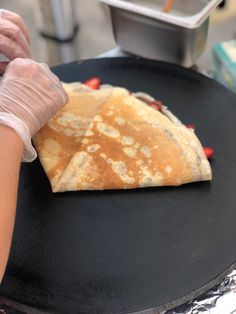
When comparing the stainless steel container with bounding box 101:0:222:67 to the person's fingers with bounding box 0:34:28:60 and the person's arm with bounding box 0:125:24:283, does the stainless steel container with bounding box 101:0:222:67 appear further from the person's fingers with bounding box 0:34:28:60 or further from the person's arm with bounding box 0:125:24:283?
the person's arm with bounding box 0:125:24:283

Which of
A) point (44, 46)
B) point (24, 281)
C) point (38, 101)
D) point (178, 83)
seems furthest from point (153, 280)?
point (44, 46)

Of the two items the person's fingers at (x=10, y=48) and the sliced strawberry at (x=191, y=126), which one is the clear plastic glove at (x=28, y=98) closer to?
the person's fingers at (x=10, y=48)

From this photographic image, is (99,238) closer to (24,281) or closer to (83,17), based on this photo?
(24,281)

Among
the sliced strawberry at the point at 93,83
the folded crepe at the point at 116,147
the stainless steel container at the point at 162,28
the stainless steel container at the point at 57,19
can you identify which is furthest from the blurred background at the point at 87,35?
the folded crepe at the point at 116,147

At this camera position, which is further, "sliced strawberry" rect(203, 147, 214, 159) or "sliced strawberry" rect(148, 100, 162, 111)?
"sliced strawberry" rect(148, 100, 162, 111)

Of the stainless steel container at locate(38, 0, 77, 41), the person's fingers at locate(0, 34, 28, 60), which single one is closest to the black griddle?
the person's fingers at locate(0, 34, 28, 60)

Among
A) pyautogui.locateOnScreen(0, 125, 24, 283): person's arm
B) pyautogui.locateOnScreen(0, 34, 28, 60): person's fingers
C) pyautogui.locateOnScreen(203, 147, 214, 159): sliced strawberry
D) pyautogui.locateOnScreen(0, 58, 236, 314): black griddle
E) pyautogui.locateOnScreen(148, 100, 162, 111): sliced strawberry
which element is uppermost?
pyautogui.locateOnScreen(0, 34, 28, 60): person's fingers

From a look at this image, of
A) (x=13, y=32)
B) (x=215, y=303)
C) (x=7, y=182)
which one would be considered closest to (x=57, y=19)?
(x=13, y=32)
